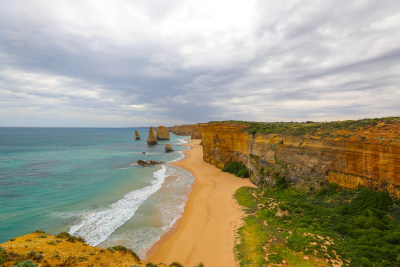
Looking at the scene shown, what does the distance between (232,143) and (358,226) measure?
67.7ft

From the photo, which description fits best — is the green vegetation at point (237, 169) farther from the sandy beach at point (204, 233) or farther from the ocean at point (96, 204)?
the ocean at point (96, 204)

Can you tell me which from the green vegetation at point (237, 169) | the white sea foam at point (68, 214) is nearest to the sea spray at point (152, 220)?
the white sea foam at point (68, 214)

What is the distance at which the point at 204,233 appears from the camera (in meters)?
12.9

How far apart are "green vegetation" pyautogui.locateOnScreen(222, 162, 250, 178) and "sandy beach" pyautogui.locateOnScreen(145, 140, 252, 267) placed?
14.3ft

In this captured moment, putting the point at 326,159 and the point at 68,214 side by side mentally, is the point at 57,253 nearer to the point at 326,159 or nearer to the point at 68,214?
the point at 68,214

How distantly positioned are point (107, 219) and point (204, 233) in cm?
906

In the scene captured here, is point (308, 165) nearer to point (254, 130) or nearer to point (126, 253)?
point (254, 130)

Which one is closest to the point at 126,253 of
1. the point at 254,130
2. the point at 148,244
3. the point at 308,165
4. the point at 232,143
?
the point at 148,244

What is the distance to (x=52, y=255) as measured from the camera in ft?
20.7

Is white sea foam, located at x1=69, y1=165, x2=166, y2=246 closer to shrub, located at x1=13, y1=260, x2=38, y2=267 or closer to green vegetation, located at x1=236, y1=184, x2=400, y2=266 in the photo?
shrub, located at x1=13, y1=260, x2=38, y2=267

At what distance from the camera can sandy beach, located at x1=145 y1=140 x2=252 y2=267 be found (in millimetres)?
10477

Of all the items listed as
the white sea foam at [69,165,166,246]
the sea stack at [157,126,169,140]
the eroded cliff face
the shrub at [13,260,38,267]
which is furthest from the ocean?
the sea stack at [157,126,169,140]

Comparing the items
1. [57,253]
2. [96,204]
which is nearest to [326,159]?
[57,253]

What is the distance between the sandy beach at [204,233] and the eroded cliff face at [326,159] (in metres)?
5.95
